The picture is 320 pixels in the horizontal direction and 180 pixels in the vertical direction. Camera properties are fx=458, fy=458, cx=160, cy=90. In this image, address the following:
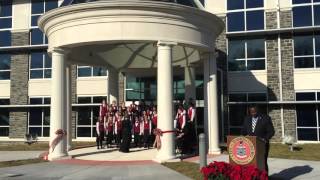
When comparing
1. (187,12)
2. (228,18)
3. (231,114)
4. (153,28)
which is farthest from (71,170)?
(228,18)

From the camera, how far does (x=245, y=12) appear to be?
86.9 ft

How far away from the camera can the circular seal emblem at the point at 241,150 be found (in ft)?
Result: 31.7

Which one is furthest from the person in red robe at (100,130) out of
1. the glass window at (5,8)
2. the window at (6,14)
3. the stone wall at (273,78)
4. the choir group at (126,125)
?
the glass window at (5,8)

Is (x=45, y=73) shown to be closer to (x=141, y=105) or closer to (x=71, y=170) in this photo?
(x=141, y=105)

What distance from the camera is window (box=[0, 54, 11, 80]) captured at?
3042cm

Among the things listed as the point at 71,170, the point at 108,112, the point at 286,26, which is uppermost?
the point at 286,26

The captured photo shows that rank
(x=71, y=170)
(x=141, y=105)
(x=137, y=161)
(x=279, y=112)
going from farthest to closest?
(x=279, y=112) < (x=141, y=105) < (x=137, y=161) < (x=71, y=170)

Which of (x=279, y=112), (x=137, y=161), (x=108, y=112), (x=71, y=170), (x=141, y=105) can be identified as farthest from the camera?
(x=279, y=112)

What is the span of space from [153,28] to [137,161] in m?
4.29

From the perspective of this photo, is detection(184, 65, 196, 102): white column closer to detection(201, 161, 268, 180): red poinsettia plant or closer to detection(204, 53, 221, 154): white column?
detection(204, 53, 221, 154): white column

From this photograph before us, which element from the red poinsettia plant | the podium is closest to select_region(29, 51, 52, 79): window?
the podium

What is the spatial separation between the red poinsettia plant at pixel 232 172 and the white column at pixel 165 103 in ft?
16.8

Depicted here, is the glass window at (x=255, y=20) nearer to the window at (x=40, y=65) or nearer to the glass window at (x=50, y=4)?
the glass window at (x=50, y=4)

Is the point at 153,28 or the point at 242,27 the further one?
the point at 242,27
